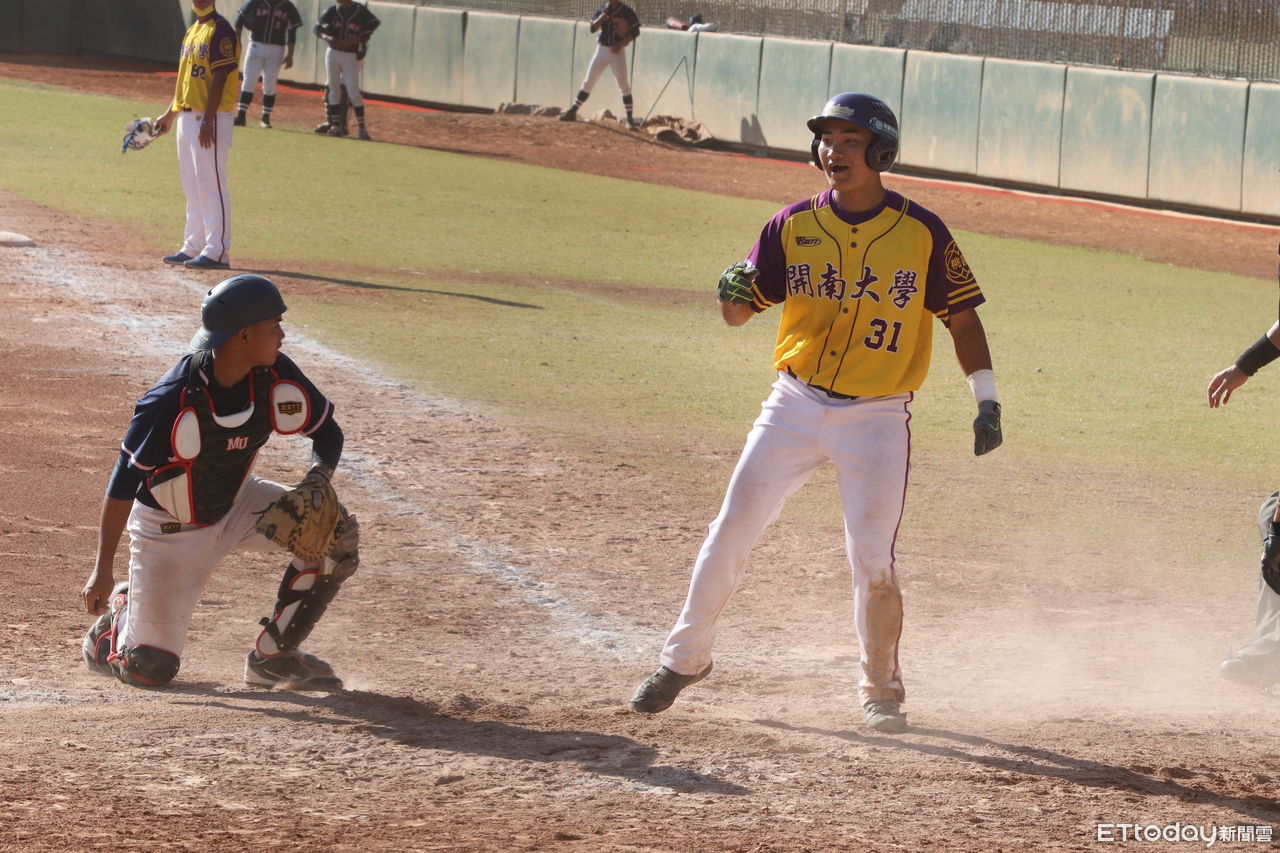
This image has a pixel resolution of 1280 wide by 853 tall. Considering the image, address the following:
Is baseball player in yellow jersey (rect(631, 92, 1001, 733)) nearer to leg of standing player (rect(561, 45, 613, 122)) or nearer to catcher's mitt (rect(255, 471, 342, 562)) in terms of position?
catcher's mitt (rect(255, 471, 342, 562))

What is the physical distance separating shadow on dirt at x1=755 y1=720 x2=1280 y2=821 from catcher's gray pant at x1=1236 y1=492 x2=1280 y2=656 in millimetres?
1125

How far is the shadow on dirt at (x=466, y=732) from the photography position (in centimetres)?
470

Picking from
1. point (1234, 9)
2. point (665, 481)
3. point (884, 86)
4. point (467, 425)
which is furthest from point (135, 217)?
point (1234, 9)

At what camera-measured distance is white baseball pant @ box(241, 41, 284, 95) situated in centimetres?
2523

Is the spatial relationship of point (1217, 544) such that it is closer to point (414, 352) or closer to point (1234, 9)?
point (414, 352)

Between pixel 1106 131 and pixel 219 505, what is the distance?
20631 mm

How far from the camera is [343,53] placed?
82.1 ft

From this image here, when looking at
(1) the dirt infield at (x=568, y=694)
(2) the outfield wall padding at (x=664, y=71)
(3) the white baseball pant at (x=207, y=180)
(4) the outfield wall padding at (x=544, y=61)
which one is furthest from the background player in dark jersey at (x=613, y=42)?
(1) the dirt infield at (x=568, y=694)

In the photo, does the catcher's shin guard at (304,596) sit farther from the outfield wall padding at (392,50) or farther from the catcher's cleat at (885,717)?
the outfield wall padding at (392,50)

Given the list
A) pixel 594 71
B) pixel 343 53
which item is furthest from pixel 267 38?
pixel 594 71

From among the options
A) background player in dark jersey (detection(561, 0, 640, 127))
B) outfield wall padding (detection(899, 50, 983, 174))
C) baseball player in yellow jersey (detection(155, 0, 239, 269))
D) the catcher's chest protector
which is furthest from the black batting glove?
background player in dark jersey (detection(561, 0, 640, 127))

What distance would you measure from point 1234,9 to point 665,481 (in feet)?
58.0

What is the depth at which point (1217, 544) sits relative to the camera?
7797mm

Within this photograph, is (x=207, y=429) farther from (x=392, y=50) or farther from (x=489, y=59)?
(x=392, y=50)
